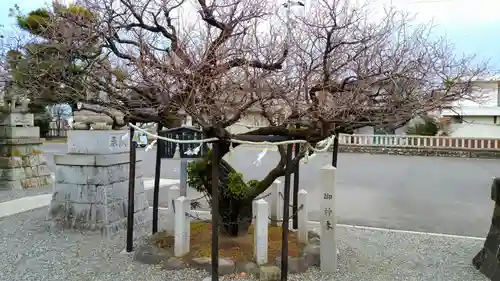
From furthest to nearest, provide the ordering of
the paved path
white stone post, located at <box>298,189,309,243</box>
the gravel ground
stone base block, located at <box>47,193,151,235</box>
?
the paved path
stone base block, located at <box>47,193,151,235</box>
white stone post, located at <box>298,189,309,243</box>
the gravel ground

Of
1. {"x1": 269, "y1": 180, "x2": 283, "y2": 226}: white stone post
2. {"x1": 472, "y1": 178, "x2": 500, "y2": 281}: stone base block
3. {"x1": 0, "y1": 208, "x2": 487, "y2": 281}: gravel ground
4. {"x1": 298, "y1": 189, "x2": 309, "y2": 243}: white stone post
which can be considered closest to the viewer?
{"x1": 472, "y1": 178, "x2": 500, "y2": 281}: stone base block

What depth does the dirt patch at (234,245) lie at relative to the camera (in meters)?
4.65

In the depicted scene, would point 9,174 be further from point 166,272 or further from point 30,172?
point 166,272

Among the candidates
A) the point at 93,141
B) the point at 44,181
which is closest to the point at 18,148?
the point at 44,181

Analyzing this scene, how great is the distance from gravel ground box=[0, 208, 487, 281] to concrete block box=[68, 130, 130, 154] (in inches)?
50.4

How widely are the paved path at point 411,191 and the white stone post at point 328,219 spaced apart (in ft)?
3.97

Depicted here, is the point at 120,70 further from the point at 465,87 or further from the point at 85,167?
the point at 465,87

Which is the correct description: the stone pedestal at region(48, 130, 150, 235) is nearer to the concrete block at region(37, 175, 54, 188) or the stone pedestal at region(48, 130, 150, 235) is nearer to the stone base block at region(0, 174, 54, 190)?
the stone base block at region(0, 174, 54, 190)

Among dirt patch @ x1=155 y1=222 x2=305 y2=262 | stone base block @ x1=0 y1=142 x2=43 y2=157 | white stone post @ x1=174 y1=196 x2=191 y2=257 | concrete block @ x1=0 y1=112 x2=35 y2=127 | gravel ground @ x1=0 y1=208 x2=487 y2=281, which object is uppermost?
concrete block @ x1=0 y1=112 x2=35 y2=127

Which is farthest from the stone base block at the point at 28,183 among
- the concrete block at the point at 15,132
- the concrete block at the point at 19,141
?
the concrete block at the point at 15,132

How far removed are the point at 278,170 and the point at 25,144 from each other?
870cm

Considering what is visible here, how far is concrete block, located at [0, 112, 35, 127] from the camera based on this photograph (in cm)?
1053

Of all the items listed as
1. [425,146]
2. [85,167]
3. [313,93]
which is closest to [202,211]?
[85,167]

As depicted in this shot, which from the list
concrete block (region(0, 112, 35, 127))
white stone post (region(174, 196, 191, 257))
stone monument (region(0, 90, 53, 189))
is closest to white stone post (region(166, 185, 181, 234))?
white stone post (region(174, 196, 191, 257))
